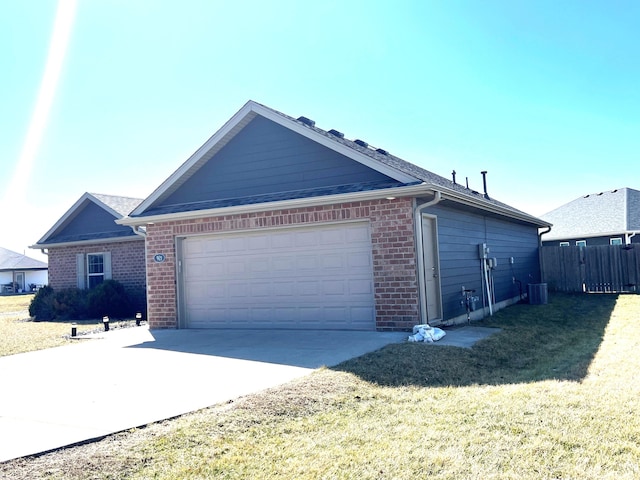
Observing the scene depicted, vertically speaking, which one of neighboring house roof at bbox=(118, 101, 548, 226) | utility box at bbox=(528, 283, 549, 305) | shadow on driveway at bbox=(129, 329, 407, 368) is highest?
neighboring house roof at bbox=(118, 101, 548, 226)

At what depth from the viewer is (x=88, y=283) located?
64.1 feet

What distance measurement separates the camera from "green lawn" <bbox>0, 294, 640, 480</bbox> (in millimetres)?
3666

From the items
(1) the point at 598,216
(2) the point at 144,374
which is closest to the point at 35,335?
(2) the point at 144,374

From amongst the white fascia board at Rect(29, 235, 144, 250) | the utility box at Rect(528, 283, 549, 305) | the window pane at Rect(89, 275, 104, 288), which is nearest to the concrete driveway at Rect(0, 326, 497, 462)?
the utility box at Rect(528, 283, 549, 305)

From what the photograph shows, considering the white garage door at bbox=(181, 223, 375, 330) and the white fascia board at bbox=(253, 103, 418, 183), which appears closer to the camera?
the white fascia board at bbox=(253, 103, 418, 183)

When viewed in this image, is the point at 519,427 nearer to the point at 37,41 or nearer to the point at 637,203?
the point at 37,41

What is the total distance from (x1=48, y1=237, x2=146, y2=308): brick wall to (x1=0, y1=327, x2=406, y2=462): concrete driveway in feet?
22.8

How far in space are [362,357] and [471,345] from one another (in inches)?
83.5

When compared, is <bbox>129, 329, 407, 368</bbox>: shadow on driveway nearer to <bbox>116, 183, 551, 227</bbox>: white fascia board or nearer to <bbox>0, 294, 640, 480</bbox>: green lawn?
<bbox>0, 294, 640, 480</bbox>: green lawn

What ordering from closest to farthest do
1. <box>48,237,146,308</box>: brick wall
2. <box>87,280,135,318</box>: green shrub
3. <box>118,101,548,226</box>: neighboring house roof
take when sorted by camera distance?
<box>118,101,548,226</box>: neighboring house roof → <box>87,280,135,318</box>: green shrub → <box>48,237,146,308</box>: brick wall

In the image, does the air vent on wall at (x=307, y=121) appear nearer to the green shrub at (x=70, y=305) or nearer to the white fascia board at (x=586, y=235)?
the green shrub at (x=70, y=305)

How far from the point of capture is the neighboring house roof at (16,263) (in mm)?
46531

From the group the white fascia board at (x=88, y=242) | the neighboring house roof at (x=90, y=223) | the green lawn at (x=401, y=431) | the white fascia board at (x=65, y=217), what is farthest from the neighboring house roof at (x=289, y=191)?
the white fascia board at (x=65, y=217)

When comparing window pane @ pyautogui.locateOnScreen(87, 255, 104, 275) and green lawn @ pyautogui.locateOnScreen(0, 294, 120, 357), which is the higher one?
window pane @ pyautogui.locateOnScreen(87, 255, 104, 275)
